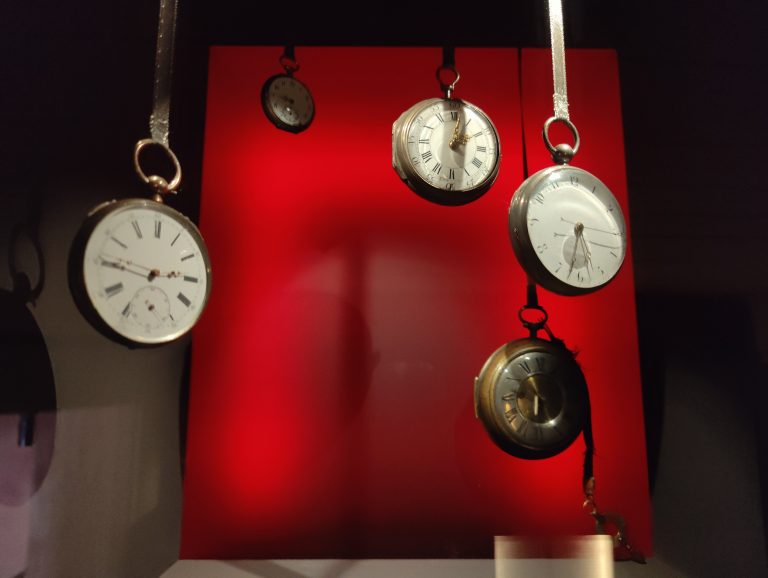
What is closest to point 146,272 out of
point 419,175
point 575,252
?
point 419,175

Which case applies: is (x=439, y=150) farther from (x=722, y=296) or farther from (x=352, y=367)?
(x=722, y=296)

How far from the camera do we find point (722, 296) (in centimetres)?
268

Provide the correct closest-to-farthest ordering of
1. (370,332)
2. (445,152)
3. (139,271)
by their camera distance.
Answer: (139,271), (445,152), (370,332)

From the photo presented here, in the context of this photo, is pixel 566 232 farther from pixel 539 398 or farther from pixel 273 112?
pixel 273 112

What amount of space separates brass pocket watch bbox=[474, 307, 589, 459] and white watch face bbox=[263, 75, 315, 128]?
5.07 ft

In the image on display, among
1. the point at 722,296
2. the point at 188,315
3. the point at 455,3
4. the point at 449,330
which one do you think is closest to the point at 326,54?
the point at 455,3

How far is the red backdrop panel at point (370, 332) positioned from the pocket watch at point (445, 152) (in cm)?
67

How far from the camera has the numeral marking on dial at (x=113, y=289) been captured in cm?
165

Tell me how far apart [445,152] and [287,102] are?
1.07m

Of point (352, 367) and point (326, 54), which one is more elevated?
point (326, 54)

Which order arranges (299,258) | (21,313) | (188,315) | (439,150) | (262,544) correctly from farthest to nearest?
(299,258)
(262,544)
(439,150)
(188,315)
(21,313)

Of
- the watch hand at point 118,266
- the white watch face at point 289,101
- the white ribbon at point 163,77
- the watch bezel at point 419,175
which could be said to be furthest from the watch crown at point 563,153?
the watch hand at point 118,266

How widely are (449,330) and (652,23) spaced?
1.81 metres

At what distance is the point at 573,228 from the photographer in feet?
6.59
